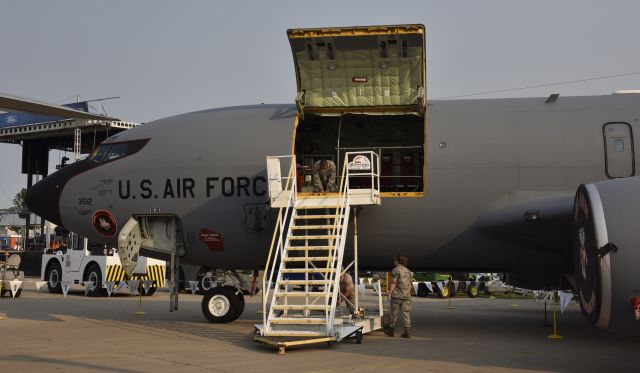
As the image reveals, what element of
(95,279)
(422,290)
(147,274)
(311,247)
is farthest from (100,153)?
(422,290)

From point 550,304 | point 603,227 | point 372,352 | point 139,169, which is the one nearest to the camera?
point 603,227

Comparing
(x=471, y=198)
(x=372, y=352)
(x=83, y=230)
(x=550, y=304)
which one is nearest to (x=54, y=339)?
(x=83, y=230)

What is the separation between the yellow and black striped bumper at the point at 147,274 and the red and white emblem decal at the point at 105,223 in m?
14.9

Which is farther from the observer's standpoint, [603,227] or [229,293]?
[229,293]

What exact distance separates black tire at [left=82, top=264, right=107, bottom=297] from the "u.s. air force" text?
1674cm

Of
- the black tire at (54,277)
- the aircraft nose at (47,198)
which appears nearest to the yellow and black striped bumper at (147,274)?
the black tire at (54,277)

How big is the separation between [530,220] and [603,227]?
4911 mm

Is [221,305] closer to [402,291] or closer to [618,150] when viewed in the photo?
[402,291]

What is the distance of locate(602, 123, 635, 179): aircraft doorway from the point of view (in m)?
15.6

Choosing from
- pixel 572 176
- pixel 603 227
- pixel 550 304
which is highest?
pixel 572 176

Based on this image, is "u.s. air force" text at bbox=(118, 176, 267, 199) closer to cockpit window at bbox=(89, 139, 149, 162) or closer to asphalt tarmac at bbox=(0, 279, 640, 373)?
cockpit window at bbox=(89, 139, 149, 162)

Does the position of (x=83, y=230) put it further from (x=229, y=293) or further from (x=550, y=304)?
(x=550, y=304)

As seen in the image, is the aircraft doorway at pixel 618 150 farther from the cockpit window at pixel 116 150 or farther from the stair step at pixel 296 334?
the cockpit window at pixel 116 150

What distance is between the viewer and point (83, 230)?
60.4 ft
